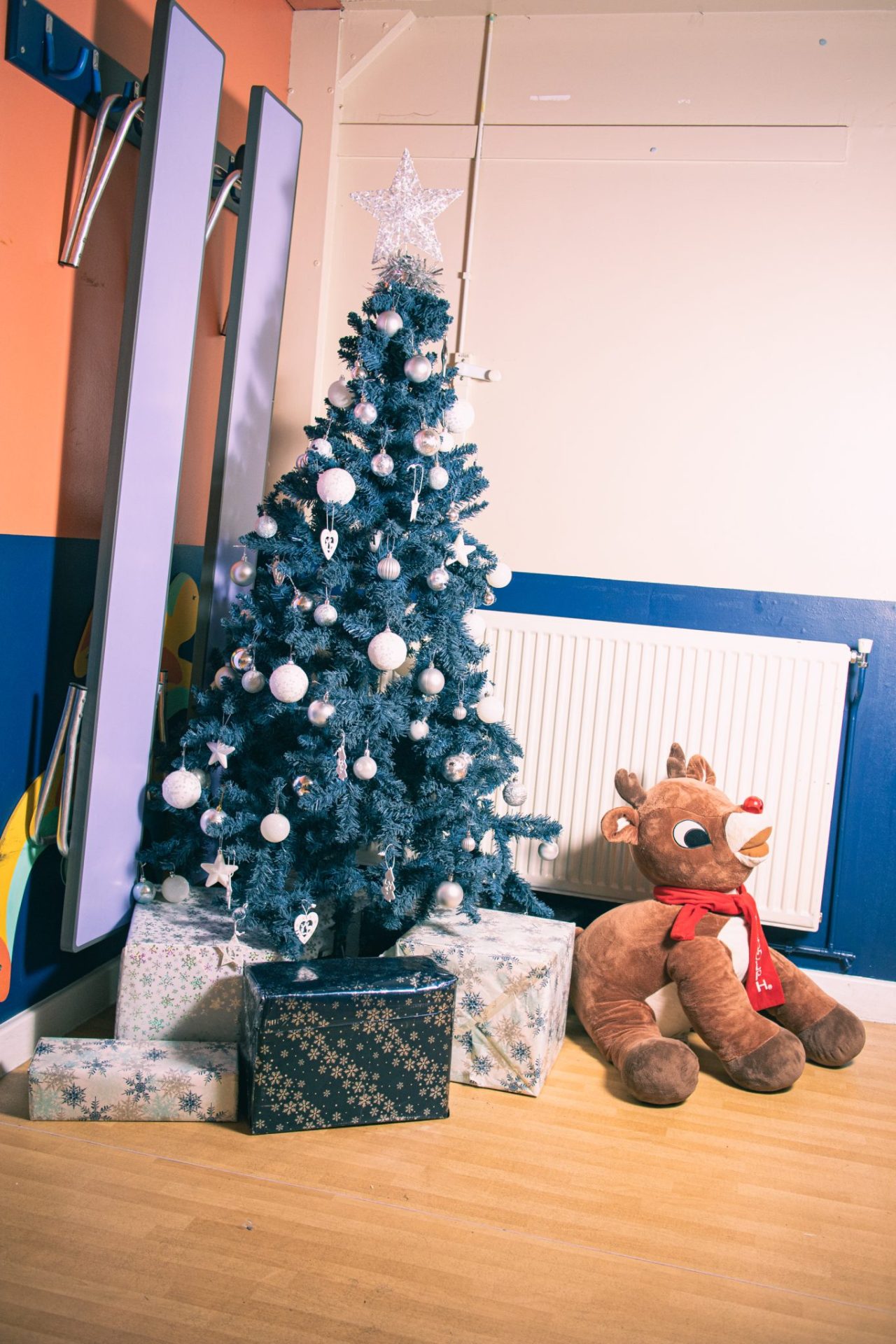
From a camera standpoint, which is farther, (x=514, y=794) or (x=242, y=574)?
(x=514, y=794)

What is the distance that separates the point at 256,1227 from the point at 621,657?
5.01 ft

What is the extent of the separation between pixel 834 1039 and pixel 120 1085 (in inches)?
57.6

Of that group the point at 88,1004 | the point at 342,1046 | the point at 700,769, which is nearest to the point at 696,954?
the point at 700,769

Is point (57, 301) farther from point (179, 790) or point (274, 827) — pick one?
point (274, 827)

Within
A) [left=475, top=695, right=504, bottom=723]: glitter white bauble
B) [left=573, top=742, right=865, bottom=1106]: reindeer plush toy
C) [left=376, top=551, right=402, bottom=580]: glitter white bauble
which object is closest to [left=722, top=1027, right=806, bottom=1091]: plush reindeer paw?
[left=573, top=742, right=865, bottom=1106]: reindeer plush toy

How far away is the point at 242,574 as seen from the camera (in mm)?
2166

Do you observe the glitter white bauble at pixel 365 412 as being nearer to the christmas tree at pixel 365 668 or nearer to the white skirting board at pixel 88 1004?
the christmas tree at pixel 365 668

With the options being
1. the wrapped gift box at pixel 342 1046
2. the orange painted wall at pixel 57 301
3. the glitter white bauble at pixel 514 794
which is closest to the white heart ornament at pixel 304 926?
the wrapped gift box at pixel 342 1046

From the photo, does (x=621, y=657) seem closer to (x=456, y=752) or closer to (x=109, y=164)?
(x=456, y=752)

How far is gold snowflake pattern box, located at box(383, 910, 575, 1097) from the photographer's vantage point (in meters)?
2.10

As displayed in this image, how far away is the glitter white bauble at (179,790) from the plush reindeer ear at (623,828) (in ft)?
2.90

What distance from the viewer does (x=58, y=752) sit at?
2016 mm

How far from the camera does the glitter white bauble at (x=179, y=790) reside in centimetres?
206

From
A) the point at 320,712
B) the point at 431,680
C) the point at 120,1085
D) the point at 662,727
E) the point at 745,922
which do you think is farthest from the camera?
the point at 662,727
